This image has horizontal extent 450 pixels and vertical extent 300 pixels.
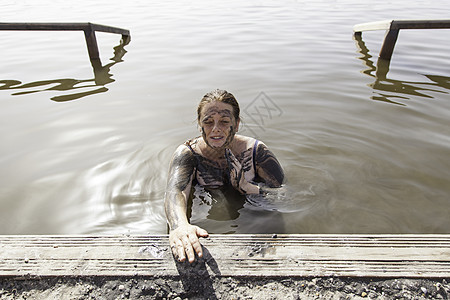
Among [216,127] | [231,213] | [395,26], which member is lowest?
[231,213]

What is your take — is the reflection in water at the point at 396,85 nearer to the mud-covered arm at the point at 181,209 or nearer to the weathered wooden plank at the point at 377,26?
the weathered wooden plank at the point at 377,26

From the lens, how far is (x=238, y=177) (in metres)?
3.40

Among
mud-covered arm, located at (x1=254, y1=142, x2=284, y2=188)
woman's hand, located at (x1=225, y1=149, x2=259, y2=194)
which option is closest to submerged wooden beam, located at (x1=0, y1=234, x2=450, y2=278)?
woman's hand, located at (x1=225, y1=149, x2=259, y2=194)

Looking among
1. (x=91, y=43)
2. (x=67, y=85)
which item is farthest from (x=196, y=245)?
(x=91, y=43)

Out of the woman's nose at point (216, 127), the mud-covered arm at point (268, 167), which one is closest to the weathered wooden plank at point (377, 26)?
the mud-covered arm at point (268, 167)

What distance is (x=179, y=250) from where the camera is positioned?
2.27m

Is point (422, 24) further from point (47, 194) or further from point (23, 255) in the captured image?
point (23, 255)

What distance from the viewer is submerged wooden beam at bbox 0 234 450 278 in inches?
84.7

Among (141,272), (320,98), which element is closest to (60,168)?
(141,272)

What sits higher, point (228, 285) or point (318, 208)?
point (228, 285)

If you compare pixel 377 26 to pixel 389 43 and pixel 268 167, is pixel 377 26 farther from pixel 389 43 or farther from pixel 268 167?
pixel 268 167

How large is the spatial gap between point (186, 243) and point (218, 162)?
151 cm

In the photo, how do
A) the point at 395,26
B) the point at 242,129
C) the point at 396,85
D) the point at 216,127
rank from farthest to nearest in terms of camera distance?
the point at 395,26 < the point at 396,85 < the point at 242,129 < the point at 216,127

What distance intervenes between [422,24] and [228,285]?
310 inches
